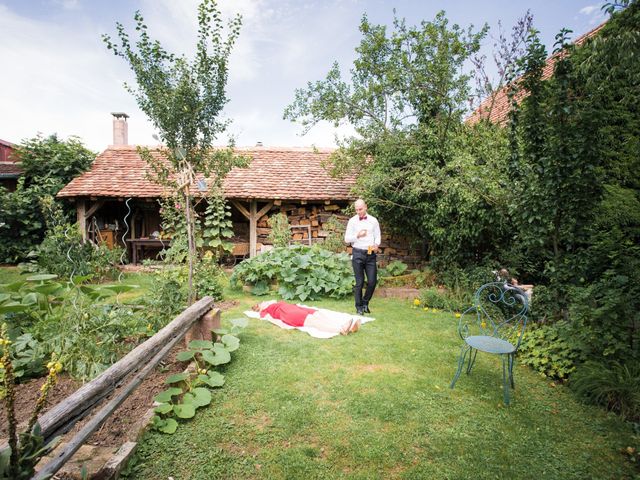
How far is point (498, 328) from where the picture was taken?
4.03 meters

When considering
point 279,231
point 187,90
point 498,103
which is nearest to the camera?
point 187,90

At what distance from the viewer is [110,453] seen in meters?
2.24

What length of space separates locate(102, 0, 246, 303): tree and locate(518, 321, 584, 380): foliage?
4219 mm

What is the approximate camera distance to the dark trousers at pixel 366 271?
5.75 m

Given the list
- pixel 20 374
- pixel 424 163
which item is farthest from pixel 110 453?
pixel 424 163

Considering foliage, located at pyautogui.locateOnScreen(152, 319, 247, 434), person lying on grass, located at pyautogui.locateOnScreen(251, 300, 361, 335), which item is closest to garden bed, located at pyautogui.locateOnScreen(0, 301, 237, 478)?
foliage, located at pyautogui.locateOnScreen(152, 319, 247, 434)

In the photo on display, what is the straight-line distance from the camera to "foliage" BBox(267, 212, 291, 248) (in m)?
9.34

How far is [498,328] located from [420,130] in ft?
16.1

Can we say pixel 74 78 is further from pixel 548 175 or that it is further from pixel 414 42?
pixel 548 175

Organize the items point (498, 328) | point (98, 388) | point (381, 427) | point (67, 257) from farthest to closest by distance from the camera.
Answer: point (67, 257), point (498, 328), point (381, 427), point (98, 388)

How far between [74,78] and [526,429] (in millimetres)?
8779

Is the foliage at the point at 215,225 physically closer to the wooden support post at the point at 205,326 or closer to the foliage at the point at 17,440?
the wooden support post at the point at 205,326

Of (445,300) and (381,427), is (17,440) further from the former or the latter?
(445,300)

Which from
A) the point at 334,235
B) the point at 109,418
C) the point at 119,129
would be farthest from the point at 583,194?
the point at 119,129
